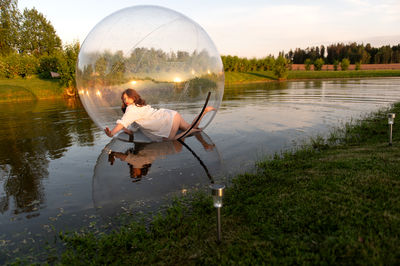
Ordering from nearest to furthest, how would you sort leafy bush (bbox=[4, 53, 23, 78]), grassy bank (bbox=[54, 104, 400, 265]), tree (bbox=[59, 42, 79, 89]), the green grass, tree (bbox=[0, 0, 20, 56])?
grassy bank (bbox=[54, 104, 400, 265])
the green grass
tree (bbox=[59, 42, 79, 89])
leafy bush (bbox=[4, 53, 23, 78])
tree (bbox=[0, 0, 20, 56])

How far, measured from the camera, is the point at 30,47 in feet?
197

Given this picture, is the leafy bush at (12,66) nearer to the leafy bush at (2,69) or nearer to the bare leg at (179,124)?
the leafy bush at (2,69)

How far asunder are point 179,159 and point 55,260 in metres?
3.30

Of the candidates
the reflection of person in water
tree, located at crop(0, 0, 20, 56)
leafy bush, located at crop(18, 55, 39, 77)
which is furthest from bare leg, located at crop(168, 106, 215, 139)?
tree, located at crop(0, 0, 20, 56)

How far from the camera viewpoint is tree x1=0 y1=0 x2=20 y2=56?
53.0 meters

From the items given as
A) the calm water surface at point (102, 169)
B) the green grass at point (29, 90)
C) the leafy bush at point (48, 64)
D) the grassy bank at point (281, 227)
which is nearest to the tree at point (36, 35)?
the leafy bush at point (48, 64)

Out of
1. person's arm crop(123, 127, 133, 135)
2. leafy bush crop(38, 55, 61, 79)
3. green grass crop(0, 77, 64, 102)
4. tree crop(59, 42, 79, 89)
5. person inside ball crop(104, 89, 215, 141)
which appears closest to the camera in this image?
person inside ball crop(104, 89, 215, 141)

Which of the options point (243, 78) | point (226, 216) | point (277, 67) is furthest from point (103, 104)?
point (277, 67)

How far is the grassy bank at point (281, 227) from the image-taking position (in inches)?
97.3

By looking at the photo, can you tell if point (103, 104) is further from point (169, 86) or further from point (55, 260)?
point (55, 260)

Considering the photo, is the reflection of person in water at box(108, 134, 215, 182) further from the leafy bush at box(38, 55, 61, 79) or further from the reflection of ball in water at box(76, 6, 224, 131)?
the leafy bush at box(38, 55, 61, 79)

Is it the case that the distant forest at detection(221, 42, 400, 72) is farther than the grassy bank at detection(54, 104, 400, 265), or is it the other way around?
the distant forest at detection(221, 42, 400, 72)

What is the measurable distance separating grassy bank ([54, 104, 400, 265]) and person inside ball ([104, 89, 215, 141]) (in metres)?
2.67

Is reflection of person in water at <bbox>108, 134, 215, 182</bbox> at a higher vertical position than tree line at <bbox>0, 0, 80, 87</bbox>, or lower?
lower
